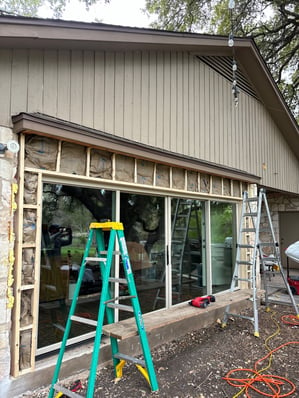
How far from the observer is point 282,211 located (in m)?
10.1

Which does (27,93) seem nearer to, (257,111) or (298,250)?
(298,250)

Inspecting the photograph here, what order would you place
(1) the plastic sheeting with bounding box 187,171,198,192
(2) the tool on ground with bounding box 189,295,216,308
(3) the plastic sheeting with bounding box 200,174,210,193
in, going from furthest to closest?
1. (3) the plastic sheeting with bounding box 200,174,210,193
2. (1) the plastic sheeting with bounding box 187,171,198,192
3. (2) the tool on ground with bounding box 189,295,216,308

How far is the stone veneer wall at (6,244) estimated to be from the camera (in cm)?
257

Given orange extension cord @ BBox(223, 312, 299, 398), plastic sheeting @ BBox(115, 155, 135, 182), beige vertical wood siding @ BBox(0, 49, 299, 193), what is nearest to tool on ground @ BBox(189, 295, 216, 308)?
orange extension cord @ BBox(223, 312, 299, 398)

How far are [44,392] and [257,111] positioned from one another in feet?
21.7

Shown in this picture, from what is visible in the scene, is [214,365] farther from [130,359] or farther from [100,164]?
[100,164]

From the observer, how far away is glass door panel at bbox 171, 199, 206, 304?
462 centimetres

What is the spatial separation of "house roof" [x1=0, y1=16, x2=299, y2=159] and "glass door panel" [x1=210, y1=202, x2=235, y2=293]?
280 centimetres

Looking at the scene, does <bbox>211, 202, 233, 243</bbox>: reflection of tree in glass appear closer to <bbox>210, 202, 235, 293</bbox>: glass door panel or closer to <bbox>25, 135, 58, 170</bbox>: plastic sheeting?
<bbox>210, 202, 235, 293</bbox>: glass door panel

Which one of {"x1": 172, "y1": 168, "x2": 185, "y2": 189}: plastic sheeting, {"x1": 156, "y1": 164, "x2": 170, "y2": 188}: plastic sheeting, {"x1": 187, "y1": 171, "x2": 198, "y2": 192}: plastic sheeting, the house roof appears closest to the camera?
the house roof

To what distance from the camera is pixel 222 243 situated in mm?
5684

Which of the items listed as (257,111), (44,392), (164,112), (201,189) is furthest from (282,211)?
(44,392)

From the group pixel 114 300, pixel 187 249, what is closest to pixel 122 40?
pixel 114 300

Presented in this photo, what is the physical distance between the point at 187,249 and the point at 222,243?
114 cm
